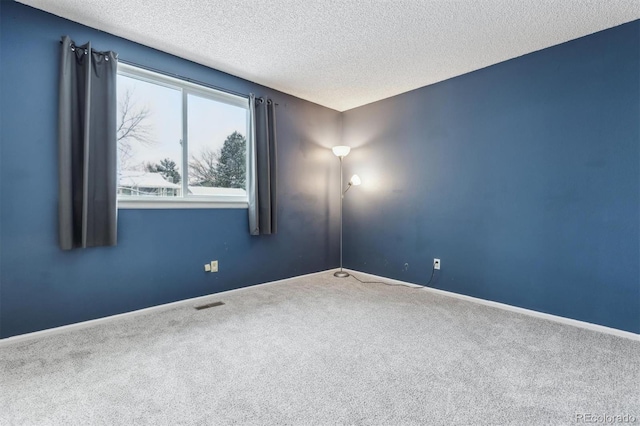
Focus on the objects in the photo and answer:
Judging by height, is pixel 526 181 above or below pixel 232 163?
below

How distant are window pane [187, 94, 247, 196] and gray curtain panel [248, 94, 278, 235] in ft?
0.56

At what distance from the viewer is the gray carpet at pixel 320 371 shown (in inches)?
56.6

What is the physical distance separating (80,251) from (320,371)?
2089 millimetres

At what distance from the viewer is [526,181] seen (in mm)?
2824

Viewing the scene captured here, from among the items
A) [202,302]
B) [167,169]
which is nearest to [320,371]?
[202,302]

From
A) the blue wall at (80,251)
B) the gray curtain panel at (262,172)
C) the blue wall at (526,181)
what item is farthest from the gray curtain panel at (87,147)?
the blue wall at (526,181)

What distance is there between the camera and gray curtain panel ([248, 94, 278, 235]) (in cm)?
345

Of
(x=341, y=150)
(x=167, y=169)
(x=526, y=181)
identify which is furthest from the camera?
(x=341, y=150)

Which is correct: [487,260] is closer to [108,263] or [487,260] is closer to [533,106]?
[533,106]

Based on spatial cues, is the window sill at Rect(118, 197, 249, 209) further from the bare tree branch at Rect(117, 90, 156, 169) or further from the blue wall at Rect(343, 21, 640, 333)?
the blue wall at Rect(343, 21, 640, 333)

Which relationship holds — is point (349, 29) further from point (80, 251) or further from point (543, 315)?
point (543, 315)

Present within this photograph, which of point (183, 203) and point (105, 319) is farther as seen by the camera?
point (183, 203)

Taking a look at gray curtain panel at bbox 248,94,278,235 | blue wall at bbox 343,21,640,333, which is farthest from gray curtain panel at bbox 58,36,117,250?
blue wall at bbox 343,21,640,333

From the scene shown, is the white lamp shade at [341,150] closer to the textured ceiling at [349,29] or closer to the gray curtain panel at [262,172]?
the gray curtain panel at [262,172]
